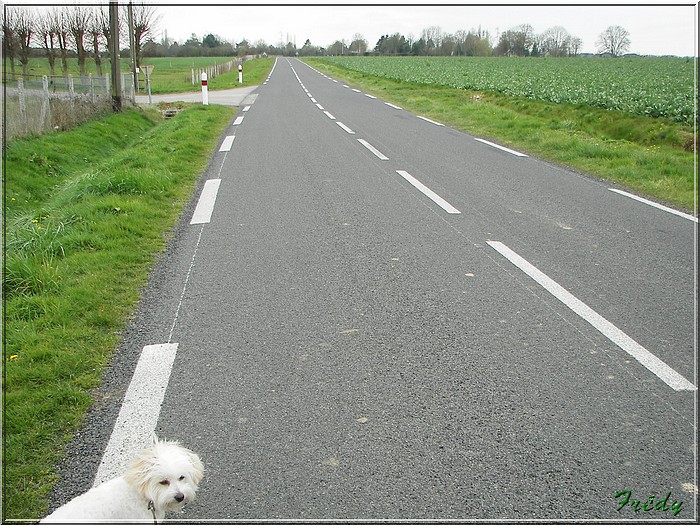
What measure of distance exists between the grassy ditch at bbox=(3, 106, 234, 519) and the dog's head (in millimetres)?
600

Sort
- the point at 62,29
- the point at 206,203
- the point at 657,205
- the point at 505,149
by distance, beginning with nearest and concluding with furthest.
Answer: the point at 206,203 < the point at 657,205 < the point at 505,149 < the point at 62,29

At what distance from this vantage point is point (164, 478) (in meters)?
2.07

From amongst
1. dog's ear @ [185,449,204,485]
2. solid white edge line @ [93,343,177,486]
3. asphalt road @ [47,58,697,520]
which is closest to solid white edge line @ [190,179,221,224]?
asphalt road @ [47,58,697,520]

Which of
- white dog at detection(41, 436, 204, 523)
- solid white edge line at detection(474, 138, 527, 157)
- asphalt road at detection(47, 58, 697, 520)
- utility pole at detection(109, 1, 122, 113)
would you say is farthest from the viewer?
utility pole at detection(109, 1, 122, 113)

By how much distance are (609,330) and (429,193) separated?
429 centimetres

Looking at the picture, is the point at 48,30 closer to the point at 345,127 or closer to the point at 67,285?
the point at 345,127

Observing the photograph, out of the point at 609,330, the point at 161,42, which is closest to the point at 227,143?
the point at 609,330

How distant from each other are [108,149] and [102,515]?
554 inches

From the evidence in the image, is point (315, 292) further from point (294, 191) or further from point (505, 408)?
point (294, 191)

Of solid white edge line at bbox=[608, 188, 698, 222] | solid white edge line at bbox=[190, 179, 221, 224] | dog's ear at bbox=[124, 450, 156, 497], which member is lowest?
solid white edge line at bbox=[190, 179, 221, 224]

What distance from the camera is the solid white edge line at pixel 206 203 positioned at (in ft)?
21.8

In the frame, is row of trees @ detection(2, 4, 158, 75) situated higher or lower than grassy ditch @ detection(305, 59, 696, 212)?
higher

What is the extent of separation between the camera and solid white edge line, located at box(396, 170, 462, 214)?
7.20 meters

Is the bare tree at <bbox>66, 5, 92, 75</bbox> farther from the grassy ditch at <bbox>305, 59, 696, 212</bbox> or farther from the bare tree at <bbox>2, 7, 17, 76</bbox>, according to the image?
the grassy ditch at <bbox>305, 59, 696, 212</bbox>
